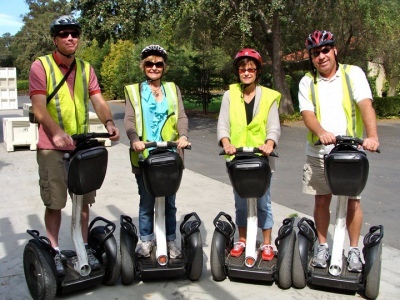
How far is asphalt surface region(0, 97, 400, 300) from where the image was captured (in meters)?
3.66

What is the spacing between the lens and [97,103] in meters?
3.84

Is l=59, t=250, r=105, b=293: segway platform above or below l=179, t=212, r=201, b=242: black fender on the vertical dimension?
below

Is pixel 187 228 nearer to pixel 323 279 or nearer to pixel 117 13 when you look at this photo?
pixel 323 279

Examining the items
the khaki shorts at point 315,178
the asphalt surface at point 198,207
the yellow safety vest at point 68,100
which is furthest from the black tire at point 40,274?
the khaki shorts at point 315,178

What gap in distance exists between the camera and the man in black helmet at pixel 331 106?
142 inches

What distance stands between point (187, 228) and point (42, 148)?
1.34 metres

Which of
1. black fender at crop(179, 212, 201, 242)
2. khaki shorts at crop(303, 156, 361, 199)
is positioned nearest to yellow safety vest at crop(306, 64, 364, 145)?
khaki shorts at crop(303, 156, 361, 199)

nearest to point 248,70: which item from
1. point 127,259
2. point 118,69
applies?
point 127,259

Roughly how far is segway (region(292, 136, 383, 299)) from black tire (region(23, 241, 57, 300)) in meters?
1.81

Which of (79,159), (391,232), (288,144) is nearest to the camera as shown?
(79,159)

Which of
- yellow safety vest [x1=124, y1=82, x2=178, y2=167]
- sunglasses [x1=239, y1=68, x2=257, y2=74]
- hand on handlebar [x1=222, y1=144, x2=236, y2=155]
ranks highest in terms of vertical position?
sunglasses [x1=239, y1=68, x2=257, y2=74]

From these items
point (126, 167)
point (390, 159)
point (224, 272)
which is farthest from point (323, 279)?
point (390, 159)

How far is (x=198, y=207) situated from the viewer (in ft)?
19.8

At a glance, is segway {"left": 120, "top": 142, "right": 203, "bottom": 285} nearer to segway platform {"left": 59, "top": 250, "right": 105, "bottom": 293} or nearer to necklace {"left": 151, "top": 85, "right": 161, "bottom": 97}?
segway platform {"left": 59, "top": 250, "right": 105, "bottom": 293}
